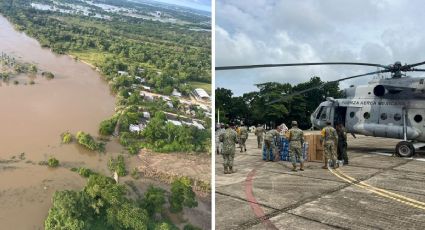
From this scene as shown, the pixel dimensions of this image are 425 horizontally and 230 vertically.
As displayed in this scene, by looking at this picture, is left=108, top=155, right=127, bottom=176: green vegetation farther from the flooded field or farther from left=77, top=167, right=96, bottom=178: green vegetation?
left=77, top=167, right=96, bottom=178: green vegetation

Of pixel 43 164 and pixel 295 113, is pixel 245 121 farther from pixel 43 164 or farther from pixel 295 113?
pixel 43 164

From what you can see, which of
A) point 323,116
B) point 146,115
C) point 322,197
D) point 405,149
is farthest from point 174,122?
point 322,197

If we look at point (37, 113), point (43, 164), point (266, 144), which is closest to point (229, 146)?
point (266, 144)

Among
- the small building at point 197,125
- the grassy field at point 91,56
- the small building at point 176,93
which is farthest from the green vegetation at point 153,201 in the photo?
the grassy field at point 91,56

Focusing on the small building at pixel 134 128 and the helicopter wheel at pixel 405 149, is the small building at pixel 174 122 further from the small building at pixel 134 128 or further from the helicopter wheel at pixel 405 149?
the helicopter wheel at pixel 405 149

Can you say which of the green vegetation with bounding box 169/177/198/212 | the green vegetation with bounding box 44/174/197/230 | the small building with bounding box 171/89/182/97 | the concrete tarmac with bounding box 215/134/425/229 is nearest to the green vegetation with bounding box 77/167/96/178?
the green vegetation with bounding box 44/174/197/230
